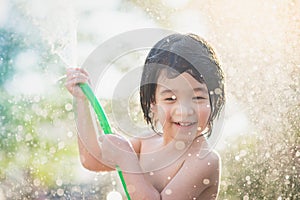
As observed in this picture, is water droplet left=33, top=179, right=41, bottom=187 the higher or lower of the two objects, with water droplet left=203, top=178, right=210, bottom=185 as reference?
lower

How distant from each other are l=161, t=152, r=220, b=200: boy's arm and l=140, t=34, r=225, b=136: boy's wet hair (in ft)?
0.49

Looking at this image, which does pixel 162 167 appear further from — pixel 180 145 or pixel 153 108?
pixel 153 108

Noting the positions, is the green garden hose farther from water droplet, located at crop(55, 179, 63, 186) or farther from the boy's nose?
water droplet, located at crop(55, 179, 63, 186)

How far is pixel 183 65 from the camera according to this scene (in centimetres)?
193

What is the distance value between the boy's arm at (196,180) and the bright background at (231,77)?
2.42 meters

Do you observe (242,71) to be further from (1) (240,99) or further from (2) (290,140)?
(2) (290,140)

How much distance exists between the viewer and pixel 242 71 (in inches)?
209

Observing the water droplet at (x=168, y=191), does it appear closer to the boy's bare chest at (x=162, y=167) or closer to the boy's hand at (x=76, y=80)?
the boy's bare chest at (x=162, y=167)


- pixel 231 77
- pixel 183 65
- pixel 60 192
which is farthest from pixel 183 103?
pixel 60 192

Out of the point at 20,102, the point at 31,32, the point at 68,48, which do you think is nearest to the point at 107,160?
the point at 68,48

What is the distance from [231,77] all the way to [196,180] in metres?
3.32

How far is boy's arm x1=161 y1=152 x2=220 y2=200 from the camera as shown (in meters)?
1.91

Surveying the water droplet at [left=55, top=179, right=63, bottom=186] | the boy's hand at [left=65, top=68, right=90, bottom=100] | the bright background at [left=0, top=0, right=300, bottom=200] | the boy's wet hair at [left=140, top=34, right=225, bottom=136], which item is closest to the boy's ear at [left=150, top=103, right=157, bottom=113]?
the boy's wet hair at [left=140, top=34, right=225, bottom=136]

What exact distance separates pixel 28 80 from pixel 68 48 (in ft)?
14.4
